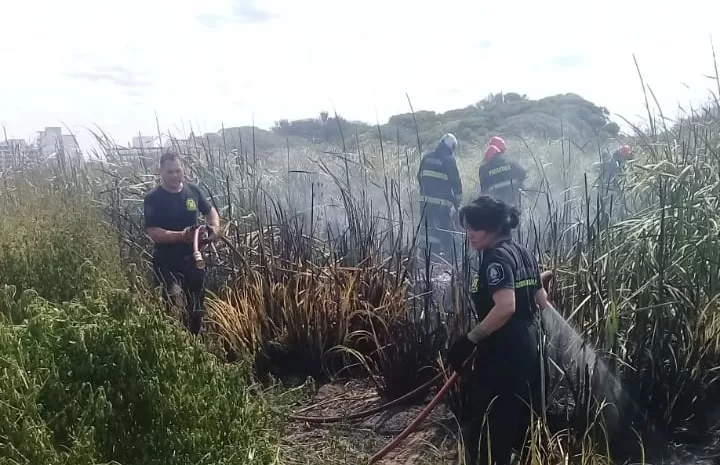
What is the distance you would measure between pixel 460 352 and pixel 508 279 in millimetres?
436

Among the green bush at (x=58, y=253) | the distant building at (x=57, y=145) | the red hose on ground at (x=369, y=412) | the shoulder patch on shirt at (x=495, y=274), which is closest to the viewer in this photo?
the shoulder patch on shirt at (x=495, y=274)

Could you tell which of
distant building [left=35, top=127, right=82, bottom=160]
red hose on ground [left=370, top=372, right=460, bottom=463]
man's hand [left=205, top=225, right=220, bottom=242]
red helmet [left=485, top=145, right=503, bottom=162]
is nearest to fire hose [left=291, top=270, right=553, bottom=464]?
red hose on ground [left=370, top=372, right=460, bottom=463]

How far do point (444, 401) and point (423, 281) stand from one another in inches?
43.2

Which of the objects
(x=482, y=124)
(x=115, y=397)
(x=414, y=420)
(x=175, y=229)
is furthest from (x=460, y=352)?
(x=482, y=124)

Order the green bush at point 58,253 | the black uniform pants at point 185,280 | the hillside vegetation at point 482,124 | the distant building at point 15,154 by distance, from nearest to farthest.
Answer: the green bush at point 58,253 < the black uniform pants at point 185,280 < the distant building at point 15,154 < the hillside vegetation at point 482,124

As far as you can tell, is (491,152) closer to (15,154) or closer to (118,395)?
(15,154)

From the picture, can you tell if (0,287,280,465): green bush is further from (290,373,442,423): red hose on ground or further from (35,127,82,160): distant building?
(35,127,82,160): distant building

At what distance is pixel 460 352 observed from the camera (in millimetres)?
3326

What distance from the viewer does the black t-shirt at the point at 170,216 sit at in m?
5.58

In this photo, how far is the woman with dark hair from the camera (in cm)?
325

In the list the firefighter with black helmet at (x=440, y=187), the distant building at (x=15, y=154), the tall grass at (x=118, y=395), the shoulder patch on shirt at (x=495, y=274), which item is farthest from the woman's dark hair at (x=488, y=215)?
the distant building at (x=15, y=154)

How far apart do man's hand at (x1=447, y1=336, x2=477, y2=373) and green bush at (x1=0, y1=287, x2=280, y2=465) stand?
3.31ft

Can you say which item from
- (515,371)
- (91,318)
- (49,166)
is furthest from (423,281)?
(49,166)

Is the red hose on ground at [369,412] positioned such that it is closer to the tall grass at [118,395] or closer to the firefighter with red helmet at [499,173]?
the tall grass at [118,395]
